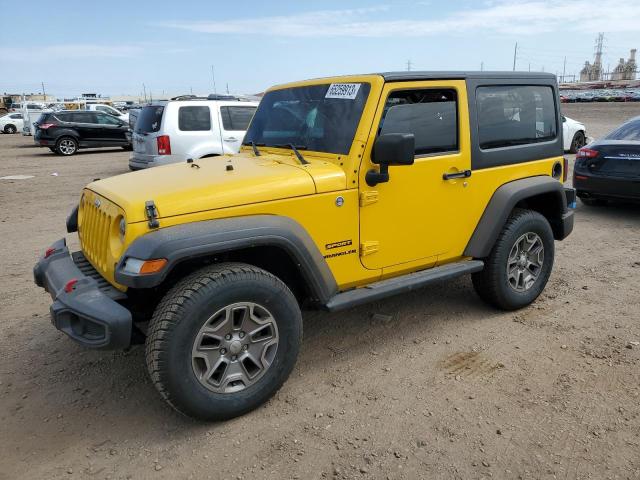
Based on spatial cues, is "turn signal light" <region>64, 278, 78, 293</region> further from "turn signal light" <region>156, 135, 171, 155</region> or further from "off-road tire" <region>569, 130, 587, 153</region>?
"off-road tire" <region>569, 130, 587, 153</region>

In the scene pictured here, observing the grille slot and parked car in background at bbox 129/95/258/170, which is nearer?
the grille slot

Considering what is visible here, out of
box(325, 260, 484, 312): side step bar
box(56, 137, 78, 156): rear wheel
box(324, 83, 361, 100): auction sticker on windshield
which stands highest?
box(324, 83, 361, 100): auction sticker on windshield

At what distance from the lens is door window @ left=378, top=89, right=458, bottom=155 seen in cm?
358

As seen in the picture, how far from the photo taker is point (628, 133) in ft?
25.7

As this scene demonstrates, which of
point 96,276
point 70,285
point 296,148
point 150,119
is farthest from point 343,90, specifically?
point 150,119

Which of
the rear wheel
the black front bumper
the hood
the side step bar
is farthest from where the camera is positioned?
the rear wheel

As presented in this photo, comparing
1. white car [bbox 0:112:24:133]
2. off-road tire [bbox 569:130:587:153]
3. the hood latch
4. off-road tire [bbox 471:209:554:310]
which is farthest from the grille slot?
white car [bbox 0:112:24:133]

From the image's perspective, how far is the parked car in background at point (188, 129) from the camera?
9.52 meters

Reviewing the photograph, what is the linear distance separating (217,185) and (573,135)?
45.5 ft

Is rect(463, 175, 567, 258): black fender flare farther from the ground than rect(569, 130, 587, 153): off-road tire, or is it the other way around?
rect(463, 175, 567, 258): black fender flare

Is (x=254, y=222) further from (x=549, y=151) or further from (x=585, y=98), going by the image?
(x=585, y=98)

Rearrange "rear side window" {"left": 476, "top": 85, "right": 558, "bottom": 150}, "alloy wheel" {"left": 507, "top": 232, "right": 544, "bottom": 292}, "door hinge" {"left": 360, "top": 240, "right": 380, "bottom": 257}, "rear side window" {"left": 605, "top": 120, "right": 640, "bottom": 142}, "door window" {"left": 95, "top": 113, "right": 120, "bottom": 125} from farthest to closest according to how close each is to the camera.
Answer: "door window" {"left": 95, "top": 113, "right": 120, "bottom": 125}
"rear side window" {"left": 605, "top": 120, "right": 640, "bottom": 142}
"alloy wheel" {"left": 507, "top": 232, "right": 544, "bottom": 292}
"rear side window" {"left": 476, "top": 85, "right": 558, "bottom": 150}
"door hinge" {"left": 360, "top": 240, "right": 380, "bottom": 257}

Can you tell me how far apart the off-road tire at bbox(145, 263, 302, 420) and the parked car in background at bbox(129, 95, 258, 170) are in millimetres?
6935

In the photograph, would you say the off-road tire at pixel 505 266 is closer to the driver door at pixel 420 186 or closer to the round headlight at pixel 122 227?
the driver door at pixel 420 186
